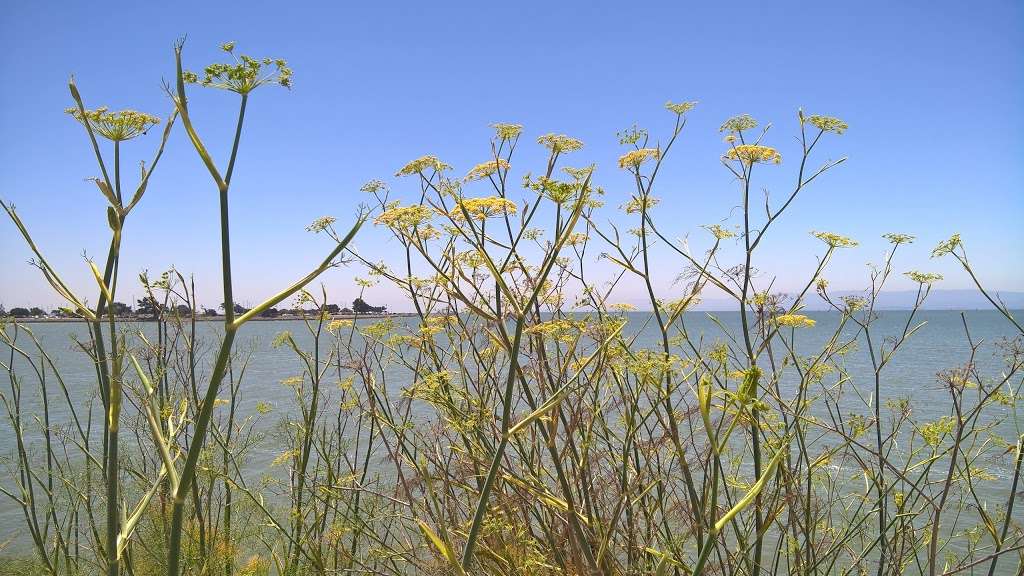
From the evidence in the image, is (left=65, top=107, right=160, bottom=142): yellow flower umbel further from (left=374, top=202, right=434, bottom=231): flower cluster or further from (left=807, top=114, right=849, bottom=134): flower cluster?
(left=807, top=114, right=849, bottom=134): flower cluster

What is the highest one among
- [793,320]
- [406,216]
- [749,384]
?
[406,216]

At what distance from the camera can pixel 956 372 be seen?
12.1 feet

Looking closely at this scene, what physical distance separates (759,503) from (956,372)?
1.82 m

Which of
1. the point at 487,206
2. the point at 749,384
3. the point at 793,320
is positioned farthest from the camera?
the point at 793,320

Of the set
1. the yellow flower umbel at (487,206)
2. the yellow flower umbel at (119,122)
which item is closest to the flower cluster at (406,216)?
the yellow flower umbel at (487,206)

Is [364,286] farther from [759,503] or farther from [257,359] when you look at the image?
[257,359]

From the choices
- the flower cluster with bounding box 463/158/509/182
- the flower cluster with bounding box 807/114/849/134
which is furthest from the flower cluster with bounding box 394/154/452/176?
the flower cluster with bounding box 807/114/849/134

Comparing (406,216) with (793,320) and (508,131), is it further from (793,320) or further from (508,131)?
(793,320)

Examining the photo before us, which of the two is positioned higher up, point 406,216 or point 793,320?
point 406,216

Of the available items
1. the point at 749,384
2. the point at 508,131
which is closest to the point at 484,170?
the point at 508,131

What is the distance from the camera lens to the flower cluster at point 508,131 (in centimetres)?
294

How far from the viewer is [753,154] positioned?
9.61ft

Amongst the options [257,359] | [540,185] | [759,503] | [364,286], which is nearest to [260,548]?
[364,286]

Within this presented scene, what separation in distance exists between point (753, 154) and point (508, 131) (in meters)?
1.17
